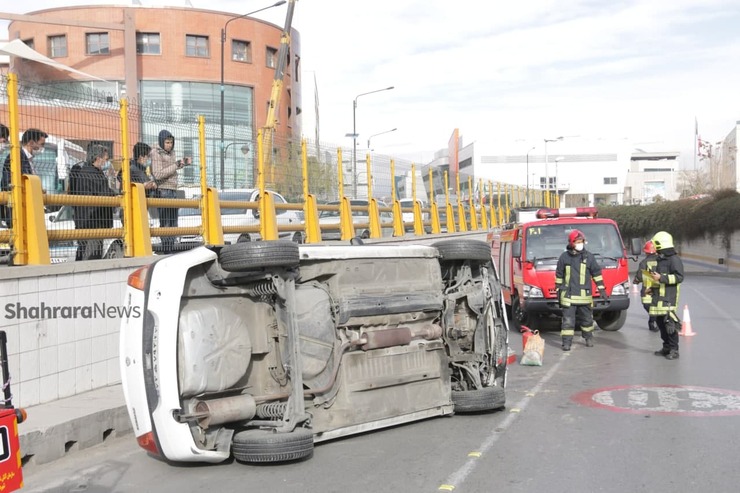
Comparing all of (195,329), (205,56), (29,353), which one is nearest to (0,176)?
(29,353)

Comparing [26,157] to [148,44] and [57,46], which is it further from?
[57,46]

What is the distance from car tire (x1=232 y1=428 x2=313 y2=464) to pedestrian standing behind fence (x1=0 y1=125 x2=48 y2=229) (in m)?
3.27

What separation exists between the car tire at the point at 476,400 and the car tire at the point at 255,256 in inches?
90.4

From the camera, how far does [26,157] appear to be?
303 inches

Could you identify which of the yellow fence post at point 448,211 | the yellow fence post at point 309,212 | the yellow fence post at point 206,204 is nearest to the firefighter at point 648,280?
the yellow fence post at point 309,212

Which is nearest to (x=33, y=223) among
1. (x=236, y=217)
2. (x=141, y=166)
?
(x=141, y=166)

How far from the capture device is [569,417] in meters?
7.31

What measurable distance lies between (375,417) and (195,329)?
71.2 inches

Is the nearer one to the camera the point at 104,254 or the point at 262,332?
the point at 262,332

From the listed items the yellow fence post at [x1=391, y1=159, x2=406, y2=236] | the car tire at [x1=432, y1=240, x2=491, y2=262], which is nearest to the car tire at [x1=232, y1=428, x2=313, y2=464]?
the car tire at [x1=432, y1=240, x2=491, y2=262]

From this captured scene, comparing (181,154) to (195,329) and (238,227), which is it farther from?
(195,329)

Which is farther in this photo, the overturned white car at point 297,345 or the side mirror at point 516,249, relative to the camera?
the side mirror at point 516,249

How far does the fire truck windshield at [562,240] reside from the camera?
45.2ft

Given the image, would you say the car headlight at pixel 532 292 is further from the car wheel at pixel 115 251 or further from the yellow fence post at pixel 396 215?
the yellow fence post at pixel 396 215
